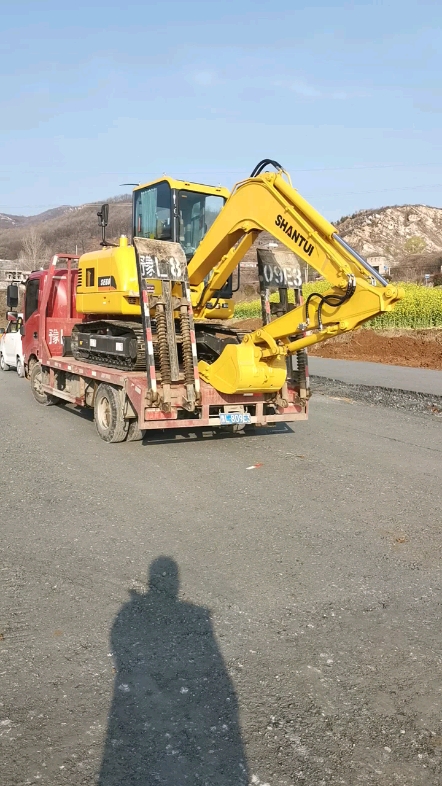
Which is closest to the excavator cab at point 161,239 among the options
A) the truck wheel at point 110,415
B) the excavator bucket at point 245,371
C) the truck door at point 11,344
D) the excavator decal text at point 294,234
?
the truck wheel at point 110,415

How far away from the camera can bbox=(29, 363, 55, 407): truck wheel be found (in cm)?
1249

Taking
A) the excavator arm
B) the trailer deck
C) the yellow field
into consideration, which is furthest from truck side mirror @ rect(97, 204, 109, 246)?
the yellow field

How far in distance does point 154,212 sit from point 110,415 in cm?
331

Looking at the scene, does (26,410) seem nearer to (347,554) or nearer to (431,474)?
(431,474)

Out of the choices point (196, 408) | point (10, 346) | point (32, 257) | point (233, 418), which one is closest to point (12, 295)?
point (10, 346)

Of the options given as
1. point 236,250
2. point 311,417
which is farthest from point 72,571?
point 311,417

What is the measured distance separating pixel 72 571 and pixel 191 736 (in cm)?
202

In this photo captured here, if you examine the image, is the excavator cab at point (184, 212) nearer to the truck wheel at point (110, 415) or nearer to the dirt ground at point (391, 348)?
the truck wheel at point (110, 415)

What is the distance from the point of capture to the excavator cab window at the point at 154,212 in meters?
9.67

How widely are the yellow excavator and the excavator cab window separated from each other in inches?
0.6

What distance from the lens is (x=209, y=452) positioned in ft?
27.8

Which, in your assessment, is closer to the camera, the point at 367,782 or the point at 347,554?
the point at 367,782

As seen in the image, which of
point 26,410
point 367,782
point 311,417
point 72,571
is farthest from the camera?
point 26,410

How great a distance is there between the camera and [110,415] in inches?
347
